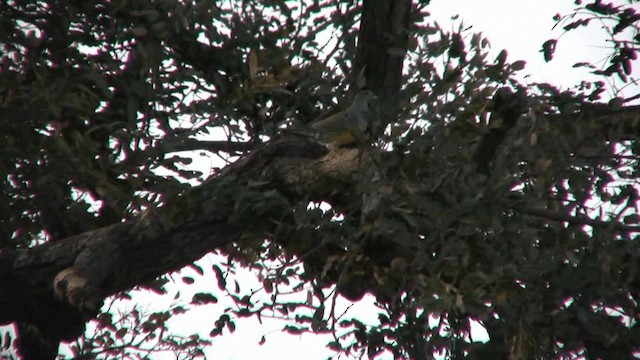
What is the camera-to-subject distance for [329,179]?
12.5 feet

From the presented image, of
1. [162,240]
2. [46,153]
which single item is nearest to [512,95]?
[162,240]

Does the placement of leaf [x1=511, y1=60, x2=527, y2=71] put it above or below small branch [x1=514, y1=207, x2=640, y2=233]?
above

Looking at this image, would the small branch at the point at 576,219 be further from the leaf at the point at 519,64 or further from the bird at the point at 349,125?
the leaf at the point at 519,64

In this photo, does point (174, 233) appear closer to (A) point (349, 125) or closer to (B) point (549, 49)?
(A) point (349, 125)

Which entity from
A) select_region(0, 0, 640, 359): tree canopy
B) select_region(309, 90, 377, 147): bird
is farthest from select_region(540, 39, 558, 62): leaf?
select_region(309, 90, 377, 147): bird

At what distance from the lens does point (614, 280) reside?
2.96 metres

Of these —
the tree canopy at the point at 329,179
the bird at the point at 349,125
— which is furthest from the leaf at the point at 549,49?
the bird at the point at 349,125

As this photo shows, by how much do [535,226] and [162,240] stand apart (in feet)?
A: 5.95

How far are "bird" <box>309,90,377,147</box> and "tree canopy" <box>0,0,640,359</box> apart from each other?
0.07 metres

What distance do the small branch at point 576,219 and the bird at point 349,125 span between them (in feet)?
2.23

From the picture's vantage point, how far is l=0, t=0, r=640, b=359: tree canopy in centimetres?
307

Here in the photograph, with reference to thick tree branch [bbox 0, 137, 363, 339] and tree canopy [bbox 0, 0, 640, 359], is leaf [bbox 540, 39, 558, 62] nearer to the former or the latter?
tree canopy [bbox 0, 0, 640, 359]

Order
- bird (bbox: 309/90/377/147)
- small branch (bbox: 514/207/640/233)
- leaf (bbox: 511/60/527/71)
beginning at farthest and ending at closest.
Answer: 1. leaf (bbox: 511/60/527/71)
2. bird (bbox: 309/90/377/147)
3. small branch (bbox: 514/207/640/233)

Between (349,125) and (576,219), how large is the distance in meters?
0.96
